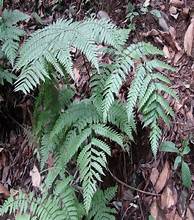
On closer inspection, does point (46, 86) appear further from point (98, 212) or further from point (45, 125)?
point (98, 212)

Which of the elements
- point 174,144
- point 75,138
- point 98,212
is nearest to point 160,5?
point 174,144

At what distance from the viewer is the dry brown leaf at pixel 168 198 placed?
3088 millimetres

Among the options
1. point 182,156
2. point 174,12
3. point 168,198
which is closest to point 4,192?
point 168,198

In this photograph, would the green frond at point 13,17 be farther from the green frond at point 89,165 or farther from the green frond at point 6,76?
the green frond at point 89,165

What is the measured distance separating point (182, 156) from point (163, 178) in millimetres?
214

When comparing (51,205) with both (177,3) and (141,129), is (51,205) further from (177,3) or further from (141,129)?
(177,3)

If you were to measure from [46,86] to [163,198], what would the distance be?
112 centimetres

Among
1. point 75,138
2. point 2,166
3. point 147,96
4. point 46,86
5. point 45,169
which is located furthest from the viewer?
point 2,166

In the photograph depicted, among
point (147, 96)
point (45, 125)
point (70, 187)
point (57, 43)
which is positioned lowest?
point (70, 187)

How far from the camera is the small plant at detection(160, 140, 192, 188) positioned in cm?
300

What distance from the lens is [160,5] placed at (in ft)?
12.9

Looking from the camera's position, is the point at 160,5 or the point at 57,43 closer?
the point at 57,43

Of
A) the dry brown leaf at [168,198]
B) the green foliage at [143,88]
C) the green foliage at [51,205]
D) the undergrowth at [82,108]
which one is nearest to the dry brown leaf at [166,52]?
the undergrowth at [82,108]

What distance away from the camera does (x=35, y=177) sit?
3.62 meters
